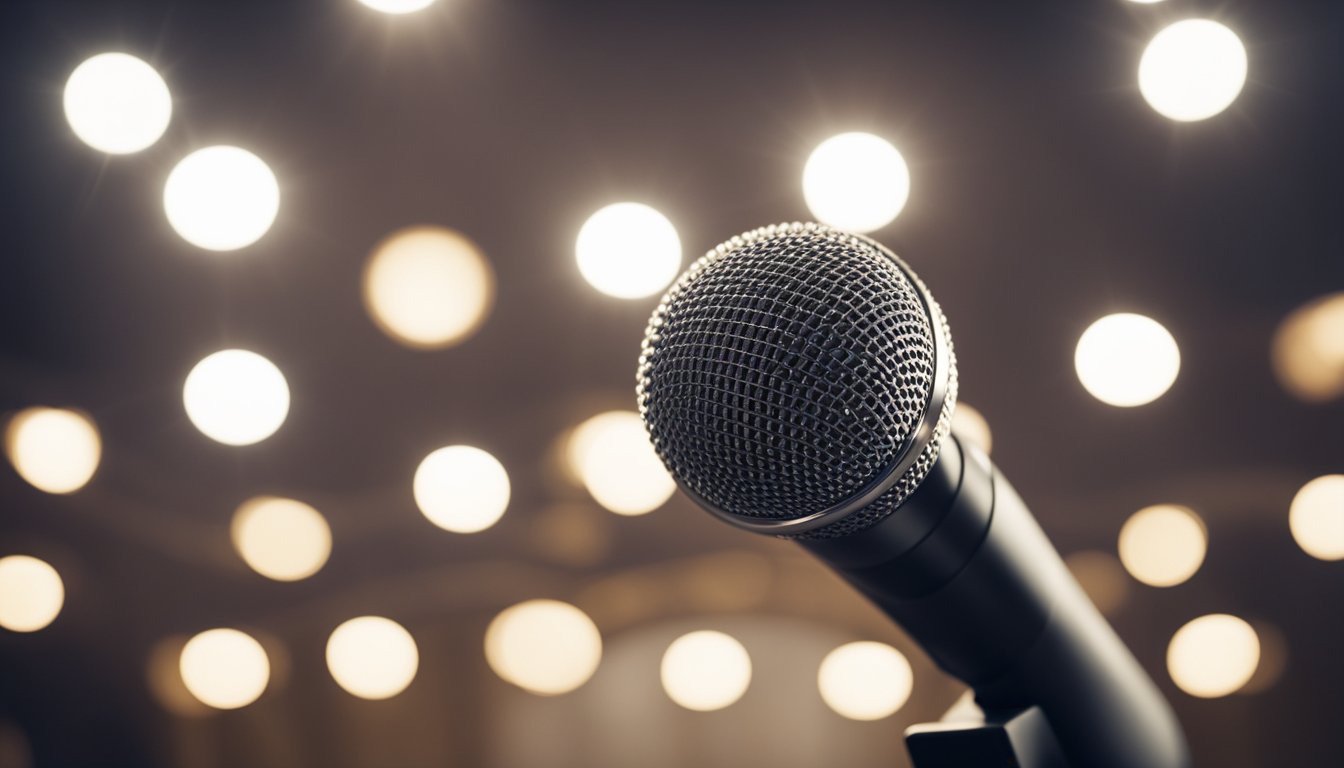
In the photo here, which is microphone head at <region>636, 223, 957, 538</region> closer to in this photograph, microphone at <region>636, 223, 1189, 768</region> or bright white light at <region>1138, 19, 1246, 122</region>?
microphone at <region>636, 223, 1189, 768</region>

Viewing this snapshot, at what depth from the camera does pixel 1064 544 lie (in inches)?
34.8

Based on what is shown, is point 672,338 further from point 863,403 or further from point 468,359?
point 468,359

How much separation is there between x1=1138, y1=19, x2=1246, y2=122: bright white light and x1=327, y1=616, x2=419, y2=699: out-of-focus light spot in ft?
3.10

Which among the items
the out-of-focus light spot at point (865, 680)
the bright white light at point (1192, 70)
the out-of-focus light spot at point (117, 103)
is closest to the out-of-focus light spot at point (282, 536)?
the out-of-focus light spot at point (117, 103)

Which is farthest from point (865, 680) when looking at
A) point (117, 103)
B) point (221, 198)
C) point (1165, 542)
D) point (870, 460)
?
point (117, 103)

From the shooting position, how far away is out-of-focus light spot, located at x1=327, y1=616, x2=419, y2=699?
951mm

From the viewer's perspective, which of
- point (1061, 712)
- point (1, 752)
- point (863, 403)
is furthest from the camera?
point (1, 752)

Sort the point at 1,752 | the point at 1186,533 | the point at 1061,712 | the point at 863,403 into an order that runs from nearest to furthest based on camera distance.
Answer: the point at 863,403 < the point at 1061,712 < the point at 1186,533 < the point at 1,752

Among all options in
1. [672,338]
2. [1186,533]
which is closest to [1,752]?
[672,338]

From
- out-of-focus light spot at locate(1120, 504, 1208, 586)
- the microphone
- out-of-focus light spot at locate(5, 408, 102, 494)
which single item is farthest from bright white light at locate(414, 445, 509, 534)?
out-of-focus light spot at locate(1120, 504, 1208, 586)

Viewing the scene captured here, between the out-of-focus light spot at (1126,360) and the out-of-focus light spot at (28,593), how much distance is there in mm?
1146

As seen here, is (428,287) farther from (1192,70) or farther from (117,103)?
(1192,70)

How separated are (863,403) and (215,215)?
80 centimetres

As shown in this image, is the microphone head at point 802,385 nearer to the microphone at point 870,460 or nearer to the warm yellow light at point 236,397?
the microphone at point 870,460
